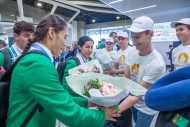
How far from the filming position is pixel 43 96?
760mm

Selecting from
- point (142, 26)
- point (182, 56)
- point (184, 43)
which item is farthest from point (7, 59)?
point (184, 43)

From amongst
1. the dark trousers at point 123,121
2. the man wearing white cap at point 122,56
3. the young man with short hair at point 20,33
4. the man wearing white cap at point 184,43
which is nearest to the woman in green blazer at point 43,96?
the dark trousers at point 123,121

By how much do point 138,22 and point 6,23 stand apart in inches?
434

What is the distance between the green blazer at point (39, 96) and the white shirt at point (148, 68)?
0.84 meters

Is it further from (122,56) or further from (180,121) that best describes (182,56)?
(180,121)

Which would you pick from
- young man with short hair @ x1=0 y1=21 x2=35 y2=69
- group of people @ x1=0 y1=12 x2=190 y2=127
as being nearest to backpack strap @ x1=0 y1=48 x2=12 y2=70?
young man with short hair @ x1=0 y1=21 x2=35 y2=69

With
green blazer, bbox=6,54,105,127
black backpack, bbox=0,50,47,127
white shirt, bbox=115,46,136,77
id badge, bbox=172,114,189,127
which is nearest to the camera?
id badge, bbox=172,114,189,127

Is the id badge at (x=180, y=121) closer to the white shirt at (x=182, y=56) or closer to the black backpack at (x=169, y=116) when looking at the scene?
the black backpack at (x=169, y=116)

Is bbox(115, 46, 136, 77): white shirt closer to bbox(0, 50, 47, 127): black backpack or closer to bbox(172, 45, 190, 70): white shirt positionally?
bbox(172, 45, 190, 70): white shirt

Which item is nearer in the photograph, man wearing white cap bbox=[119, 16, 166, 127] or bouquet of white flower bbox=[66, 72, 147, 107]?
bouquet of white flower bbox=[66, 72, 147, 107]

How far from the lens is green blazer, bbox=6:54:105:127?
2.49 feet

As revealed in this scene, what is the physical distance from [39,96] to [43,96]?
2 cm

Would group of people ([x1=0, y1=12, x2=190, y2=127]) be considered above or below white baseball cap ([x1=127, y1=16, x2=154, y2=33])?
below

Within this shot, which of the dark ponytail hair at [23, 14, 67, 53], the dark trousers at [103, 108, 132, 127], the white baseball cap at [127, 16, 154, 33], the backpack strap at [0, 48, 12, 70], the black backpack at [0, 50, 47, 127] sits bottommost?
the dark trousers at [103, 108, 132, 127]
